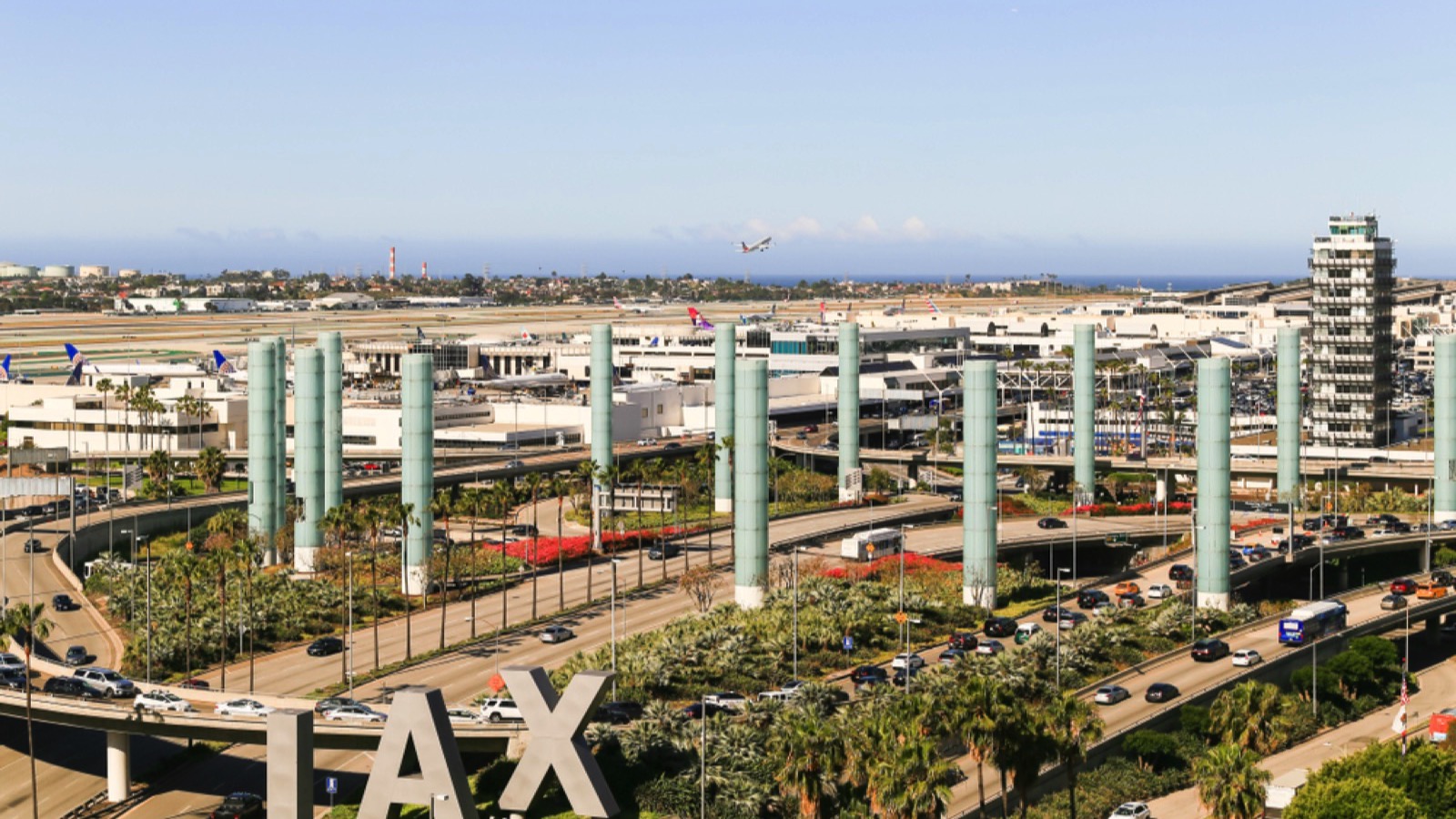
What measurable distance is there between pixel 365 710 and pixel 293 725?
15.6 metres

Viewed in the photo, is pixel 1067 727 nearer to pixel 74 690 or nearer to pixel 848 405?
pixel 74 690

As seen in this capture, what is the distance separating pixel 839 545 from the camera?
132 metres

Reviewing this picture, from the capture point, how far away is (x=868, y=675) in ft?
290

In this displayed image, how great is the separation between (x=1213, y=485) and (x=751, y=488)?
29402 millimetres

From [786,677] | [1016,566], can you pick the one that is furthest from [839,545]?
[786,677]

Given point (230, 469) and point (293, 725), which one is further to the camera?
point (230, 469)

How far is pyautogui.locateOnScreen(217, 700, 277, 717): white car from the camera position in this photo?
7425 centimetres

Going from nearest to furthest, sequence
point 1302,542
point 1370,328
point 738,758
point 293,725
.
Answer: point 293,725, point 738,758, point 1302,542, point 1370,328

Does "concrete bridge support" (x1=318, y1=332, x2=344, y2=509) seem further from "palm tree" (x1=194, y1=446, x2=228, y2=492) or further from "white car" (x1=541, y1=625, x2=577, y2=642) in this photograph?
"white car" (x1=541, y1=625, x2=577, y2=642)

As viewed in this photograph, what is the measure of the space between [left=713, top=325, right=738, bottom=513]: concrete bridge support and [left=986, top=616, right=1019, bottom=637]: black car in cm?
4537

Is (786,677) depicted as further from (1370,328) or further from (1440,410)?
(1370,328)

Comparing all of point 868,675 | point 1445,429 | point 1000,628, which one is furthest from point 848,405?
point 868,675

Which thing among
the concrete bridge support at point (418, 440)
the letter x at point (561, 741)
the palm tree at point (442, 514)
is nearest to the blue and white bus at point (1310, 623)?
the palm tree at point (442, 514)

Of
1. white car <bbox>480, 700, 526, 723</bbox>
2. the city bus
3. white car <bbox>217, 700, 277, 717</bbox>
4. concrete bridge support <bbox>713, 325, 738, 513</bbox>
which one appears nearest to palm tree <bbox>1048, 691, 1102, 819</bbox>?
white car <bbox>480, 700, 526, 723</bbox>
